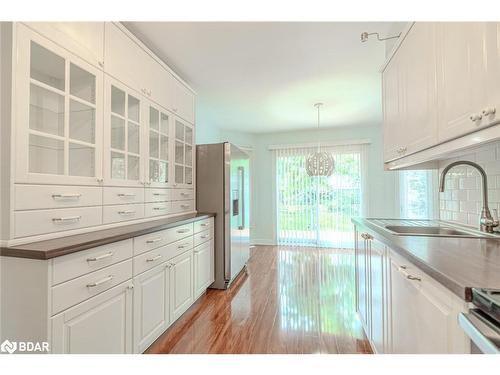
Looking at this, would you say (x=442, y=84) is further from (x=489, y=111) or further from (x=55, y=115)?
(x=55, y=115)

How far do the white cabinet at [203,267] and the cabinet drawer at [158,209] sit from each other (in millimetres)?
477

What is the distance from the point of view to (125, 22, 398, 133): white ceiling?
1941 mm

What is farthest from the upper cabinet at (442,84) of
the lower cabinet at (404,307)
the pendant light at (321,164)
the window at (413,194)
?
the window at (413,194)

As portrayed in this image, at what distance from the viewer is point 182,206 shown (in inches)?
103

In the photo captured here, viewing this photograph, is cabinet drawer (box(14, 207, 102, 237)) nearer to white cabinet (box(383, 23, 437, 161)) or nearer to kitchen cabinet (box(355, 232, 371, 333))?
kitchen cabinet (box(355, 232, 371, 333))

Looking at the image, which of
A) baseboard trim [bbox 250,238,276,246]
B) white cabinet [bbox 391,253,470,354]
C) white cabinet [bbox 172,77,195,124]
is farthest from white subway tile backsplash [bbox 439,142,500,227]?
baseboard trim [bbox 250,238,276,246]

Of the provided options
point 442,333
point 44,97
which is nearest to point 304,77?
point 44,97

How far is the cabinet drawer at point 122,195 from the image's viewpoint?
1.63 metres

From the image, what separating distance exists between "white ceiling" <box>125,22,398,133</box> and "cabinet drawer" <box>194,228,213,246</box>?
5.81 ft

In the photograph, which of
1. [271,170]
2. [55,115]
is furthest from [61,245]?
[271,170]

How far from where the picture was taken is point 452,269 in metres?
0.79

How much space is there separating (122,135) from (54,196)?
70 cm
